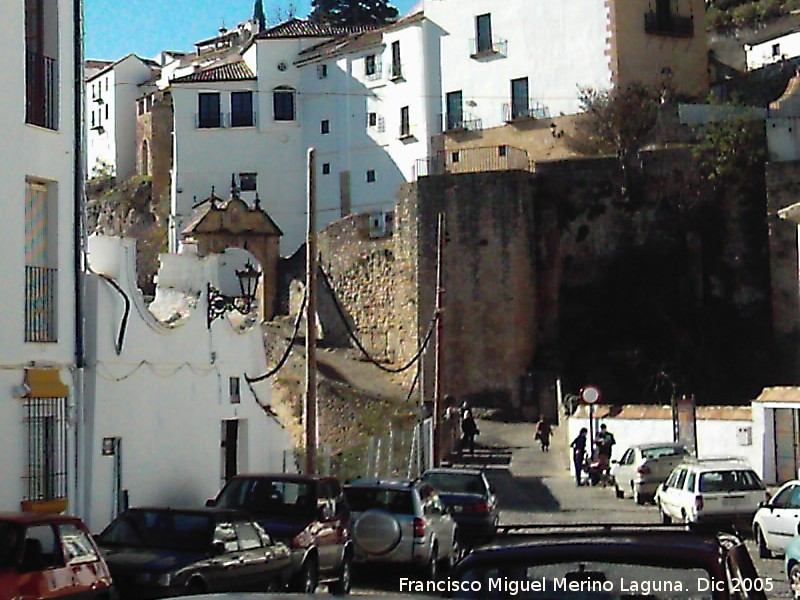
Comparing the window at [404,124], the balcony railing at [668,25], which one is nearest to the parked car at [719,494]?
the balcony railing at [668,25]

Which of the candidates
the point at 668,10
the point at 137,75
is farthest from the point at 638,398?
the point at 137,75

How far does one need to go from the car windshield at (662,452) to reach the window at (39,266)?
46.8 ft

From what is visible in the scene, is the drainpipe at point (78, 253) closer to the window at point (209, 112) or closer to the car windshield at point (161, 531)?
the car windshield at point (161, 531)

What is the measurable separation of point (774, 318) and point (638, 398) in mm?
4937

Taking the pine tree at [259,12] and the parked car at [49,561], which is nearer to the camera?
the parked car at [49,561]

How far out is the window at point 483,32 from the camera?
174 feet

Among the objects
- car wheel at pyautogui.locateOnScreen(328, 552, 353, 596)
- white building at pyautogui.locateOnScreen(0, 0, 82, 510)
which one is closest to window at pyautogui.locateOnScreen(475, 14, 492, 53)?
white building at pyautogui.locateOnScreen(0, 0, 82, 510)

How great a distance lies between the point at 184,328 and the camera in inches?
858

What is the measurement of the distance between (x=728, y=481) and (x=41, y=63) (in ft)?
39.8

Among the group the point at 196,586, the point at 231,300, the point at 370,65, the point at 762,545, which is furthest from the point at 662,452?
the point at 370,65

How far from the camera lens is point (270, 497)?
56.6 feet

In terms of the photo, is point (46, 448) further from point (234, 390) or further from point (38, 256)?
point (234, 390)

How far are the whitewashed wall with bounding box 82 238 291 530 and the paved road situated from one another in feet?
13.0

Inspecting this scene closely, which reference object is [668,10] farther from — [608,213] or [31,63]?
[31,63]
